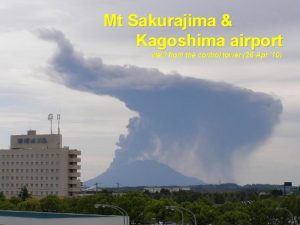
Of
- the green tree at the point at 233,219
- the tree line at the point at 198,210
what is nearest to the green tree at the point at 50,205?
the tree line at the point at 198,210

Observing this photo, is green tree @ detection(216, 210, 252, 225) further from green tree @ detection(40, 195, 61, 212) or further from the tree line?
green tree @ detection(40, 195, 61, 212)

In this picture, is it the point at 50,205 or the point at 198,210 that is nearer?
the point at 198,210

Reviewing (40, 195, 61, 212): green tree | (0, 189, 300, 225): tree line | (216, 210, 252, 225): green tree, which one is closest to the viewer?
(216, 210, 252, 225): green tree

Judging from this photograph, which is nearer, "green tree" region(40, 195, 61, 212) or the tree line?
the tree line

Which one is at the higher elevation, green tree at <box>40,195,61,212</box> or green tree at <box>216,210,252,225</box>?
green tree at <box>40,195,61,212</box>

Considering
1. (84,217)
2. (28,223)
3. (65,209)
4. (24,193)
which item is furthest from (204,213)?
(24,193)

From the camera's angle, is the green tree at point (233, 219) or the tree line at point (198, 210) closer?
the green tree at point (233, 219)

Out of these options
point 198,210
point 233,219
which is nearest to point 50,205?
point 198,210

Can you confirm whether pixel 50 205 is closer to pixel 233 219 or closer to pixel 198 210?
pixel 198 210

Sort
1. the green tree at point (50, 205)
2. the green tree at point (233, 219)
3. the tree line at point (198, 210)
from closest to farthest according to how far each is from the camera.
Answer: the green tree at point (233, 219)
the tree line at point (198, 210)
the green tree at point (50, 205)

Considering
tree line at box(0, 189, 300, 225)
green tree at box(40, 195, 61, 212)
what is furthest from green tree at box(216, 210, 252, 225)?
green tree at box(40, 195, 61, 212)

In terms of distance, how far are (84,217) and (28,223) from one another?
8055mm

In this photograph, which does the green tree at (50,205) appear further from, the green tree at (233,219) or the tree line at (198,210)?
the green tree at (233,219)

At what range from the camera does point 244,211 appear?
340 ft
